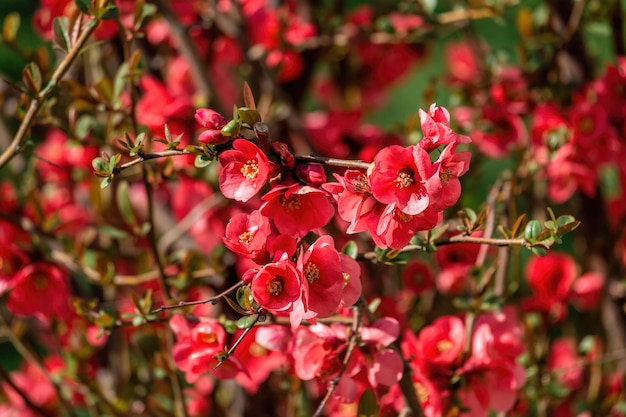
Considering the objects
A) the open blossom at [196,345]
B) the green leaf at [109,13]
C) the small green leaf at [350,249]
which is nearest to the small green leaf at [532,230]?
the small green leaf at [350,249]

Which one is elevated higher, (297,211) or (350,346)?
(297,211)

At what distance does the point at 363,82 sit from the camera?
130 cm

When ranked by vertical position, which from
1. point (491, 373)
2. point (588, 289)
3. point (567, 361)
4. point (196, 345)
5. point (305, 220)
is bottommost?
point (567, 361)

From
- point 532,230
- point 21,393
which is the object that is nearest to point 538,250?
point 532,230

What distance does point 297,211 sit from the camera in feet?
1.64

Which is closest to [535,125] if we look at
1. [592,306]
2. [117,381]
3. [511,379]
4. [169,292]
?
[592,306]

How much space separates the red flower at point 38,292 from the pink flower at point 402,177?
408mm

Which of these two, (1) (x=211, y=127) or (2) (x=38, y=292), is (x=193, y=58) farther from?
(1) (x=211, y=127)

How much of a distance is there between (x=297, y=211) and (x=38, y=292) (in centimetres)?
37

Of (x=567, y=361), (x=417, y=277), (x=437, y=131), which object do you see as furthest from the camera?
(x=567, y=361)

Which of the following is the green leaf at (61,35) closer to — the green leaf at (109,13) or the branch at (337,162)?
the green leaf at (109,13)

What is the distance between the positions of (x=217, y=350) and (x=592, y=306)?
1.74 feet

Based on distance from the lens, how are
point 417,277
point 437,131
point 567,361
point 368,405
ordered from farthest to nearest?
point 567,361 < point 417,277 < point 368,405 < point 437,131

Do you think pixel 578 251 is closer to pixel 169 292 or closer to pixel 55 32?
pixel 169 292
